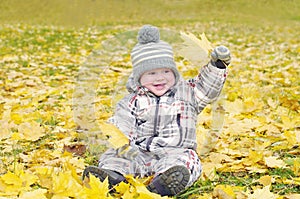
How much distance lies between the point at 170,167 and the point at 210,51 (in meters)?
0.82

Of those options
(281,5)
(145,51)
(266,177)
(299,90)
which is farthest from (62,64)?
(281,5)

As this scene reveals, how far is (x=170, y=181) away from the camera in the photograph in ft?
7.83

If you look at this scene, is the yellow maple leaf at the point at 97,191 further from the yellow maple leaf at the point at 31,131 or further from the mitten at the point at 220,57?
the yellow maple leaf at the point at 31,131

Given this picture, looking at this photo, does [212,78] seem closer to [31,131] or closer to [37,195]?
[37,195]

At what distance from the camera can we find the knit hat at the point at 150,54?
2.84m

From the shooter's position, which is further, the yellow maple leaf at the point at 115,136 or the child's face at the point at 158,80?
the child's face at the point at 158,80

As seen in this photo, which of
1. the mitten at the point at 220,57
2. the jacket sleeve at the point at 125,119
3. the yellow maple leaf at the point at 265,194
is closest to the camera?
the yellow maple leaf at the point at 265,194

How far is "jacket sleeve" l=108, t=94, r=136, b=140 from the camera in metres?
2.88

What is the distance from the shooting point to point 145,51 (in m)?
2.88

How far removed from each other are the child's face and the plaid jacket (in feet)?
0.12

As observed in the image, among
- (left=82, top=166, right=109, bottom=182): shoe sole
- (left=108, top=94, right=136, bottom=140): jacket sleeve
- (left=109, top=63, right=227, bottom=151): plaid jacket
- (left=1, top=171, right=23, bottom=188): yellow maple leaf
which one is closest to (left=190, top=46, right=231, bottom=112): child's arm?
(left=109, top=63, right=227, bottom=151): plaid jacket

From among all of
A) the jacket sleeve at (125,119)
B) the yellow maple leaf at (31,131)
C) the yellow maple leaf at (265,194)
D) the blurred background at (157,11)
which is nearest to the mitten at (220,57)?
the jacket sleeve at (125,119)

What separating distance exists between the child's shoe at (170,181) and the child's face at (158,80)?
0.60 metres

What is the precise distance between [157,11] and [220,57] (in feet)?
58.8
